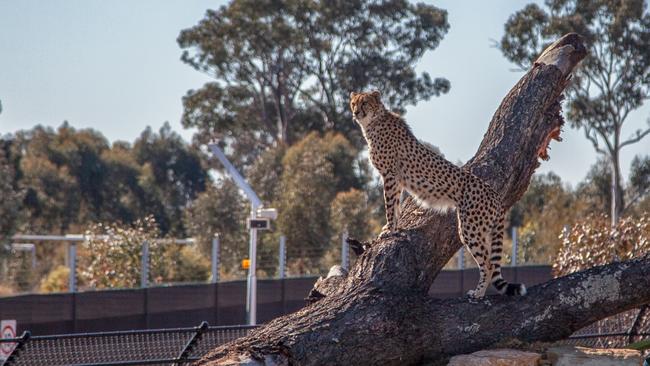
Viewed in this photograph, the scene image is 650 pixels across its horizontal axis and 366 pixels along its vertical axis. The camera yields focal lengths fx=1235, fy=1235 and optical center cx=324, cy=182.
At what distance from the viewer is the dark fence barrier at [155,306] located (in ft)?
46.2

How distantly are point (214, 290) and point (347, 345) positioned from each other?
8.24 metres

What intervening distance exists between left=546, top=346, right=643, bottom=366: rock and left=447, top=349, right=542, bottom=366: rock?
5.6 inches

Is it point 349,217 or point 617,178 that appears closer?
point 349,217

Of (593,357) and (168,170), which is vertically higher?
(168,170)

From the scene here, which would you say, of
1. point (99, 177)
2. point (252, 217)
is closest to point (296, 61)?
point (99, 177)

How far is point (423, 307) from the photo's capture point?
9.19 metres

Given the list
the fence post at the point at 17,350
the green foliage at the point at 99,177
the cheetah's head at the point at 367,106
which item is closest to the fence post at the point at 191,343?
the fence post at the point at 17,350

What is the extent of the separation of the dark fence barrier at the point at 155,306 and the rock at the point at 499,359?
659 centimetres

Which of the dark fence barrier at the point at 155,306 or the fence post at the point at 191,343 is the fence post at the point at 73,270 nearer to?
the dark fence barrier at the point at 155,306

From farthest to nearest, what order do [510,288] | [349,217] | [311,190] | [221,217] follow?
1. [311,190]
2. [221,217]
3. [349,217]
4. [510,288]

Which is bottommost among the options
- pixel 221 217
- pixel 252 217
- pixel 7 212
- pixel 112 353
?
pixel 112 353

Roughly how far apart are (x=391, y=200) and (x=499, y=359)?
2.11m

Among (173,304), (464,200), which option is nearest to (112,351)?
(464,200)

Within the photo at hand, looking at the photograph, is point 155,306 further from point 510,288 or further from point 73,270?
point 510,288
